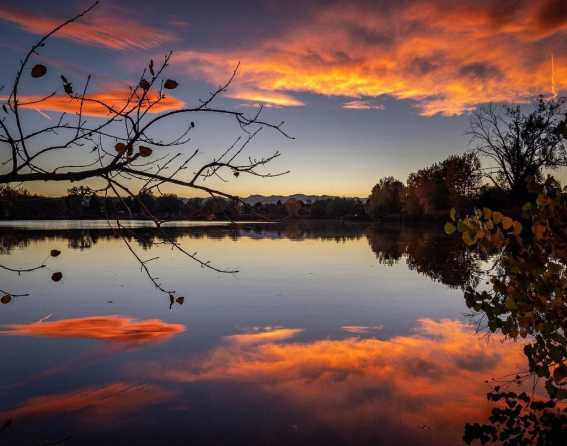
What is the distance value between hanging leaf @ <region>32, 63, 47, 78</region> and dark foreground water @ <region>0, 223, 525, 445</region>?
1299 mm

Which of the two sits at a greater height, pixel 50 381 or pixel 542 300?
pixel 542 300

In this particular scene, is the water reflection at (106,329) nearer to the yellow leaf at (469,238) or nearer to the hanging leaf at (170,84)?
the yellow leaf at (469,238)

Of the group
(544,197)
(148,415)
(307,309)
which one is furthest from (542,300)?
(307,309)

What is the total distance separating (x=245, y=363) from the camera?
834cm

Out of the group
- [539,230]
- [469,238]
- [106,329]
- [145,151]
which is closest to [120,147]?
[145,151]

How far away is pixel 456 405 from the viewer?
6.50 metres

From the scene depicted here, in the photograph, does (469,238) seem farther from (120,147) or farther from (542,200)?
(120,147)

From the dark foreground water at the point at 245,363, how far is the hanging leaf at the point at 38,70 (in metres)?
1.30

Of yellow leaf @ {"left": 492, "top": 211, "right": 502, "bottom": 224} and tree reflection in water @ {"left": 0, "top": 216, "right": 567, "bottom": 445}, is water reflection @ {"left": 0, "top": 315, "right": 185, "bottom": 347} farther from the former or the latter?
yellow leaf @ {"left": 492, "top": 211, "right": 502, "bottom": 224}

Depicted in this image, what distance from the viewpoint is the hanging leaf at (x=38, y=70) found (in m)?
2.16

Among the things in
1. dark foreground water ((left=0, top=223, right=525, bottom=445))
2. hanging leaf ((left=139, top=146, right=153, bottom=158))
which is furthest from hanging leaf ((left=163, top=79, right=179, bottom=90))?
dark foreground water ((left=0, top=223, right=525, bottom=445))

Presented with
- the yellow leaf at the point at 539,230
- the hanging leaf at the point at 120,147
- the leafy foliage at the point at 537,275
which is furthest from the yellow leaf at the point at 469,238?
the hanging leaf at the point at 120,147

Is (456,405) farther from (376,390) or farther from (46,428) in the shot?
(46,428)

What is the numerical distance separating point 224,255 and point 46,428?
2025 centimetres
